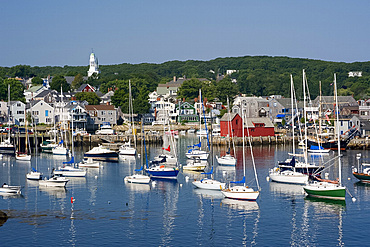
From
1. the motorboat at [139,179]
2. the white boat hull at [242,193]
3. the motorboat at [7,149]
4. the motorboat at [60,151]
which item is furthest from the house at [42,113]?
the white boat hull at [242,193]

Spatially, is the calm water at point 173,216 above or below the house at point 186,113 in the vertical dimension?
below

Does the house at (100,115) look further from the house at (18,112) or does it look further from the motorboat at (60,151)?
the motorboat at (60,151)

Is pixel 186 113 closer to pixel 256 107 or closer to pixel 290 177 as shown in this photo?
pixel 256 107

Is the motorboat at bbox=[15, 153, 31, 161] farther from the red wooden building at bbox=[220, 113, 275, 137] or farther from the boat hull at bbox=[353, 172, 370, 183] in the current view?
the boat hull at bbox=[353, 172, 370, 183]

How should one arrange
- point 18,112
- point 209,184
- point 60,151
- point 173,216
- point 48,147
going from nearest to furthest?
point 173,216 → point 209,184 → point 60,151 → point 48,147 → point 18,112

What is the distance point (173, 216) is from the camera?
151 feet

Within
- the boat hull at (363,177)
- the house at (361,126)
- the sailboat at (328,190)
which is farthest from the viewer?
the house at (361,126)

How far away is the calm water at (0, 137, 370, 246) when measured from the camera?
40.0 metres

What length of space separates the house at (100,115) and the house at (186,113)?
2007 cm

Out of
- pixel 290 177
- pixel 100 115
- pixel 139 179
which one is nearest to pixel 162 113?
pixel 100 115

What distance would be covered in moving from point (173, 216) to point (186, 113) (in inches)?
4059

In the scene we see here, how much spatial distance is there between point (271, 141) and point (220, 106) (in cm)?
6071

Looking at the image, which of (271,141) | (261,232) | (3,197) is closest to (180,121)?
(271,141)

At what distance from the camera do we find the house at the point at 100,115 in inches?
5113
